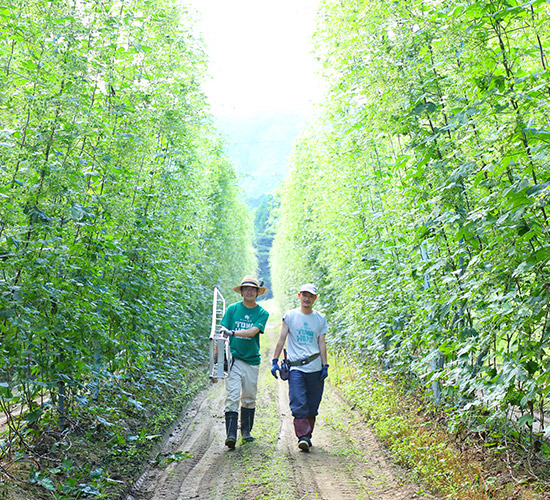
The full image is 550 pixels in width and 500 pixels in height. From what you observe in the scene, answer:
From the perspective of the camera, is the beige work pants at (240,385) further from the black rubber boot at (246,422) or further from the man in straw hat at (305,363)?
the man in straw hat at (305,363)

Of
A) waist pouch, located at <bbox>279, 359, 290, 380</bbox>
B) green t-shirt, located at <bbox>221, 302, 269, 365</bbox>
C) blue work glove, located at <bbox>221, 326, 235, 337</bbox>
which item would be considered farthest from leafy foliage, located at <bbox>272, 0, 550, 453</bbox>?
blue work glove, located at <bbox>221, 326, 235, 337</bbox>

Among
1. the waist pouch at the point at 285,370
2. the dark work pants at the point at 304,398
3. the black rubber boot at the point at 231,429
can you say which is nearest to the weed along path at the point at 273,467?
the black rubber boot at the point at 231,429

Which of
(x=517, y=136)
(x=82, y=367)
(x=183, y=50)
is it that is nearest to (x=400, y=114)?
(x=517, y=136)

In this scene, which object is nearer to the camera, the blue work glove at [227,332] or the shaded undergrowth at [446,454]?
the shaded undergrowth at [446,454]

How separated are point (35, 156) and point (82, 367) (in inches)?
80.2

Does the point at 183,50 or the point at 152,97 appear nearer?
the point at 152,97

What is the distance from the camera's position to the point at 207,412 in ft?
30.6

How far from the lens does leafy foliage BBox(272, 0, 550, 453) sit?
12.1 ft

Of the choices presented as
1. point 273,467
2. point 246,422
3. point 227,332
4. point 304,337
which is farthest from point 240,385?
point 273,467

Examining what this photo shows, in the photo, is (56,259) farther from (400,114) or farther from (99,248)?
(400,114)

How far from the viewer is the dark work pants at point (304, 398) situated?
6.59m

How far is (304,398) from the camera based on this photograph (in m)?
6.63

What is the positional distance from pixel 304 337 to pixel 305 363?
1.14 feet

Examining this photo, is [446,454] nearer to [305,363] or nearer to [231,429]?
[305,363]
